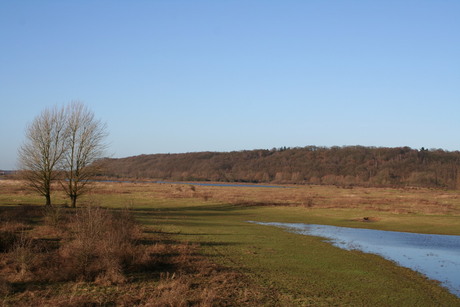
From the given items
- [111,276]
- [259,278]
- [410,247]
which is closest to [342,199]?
[410,247]

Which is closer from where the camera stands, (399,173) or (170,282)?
(170,282)

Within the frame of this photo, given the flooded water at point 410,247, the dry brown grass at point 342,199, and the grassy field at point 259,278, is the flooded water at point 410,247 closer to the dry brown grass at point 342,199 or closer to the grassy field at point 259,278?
the grassy field at point 259,278

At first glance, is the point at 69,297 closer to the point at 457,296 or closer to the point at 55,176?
the point at 457,296

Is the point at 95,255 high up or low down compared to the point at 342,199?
up

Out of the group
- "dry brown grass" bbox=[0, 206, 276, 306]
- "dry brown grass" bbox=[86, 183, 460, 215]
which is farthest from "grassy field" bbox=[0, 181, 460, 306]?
"dry brown grass" bbox=[86, 183, 460, 215]

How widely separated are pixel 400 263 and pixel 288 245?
5.48 meters

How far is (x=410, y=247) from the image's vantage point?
909 inches

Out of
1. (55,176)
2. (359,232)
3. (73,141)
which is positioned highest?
(73,141)

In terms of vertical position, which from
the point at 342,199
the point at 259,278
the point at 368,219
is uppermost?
the point at 342,199

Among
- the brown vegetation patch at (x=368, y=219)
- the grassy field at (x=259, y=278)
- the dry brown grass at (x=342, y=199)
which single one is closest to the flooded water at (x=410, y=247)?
the grassy field at (x=259, y=278)

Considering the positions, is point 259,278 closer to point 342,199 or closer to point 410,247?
point 410,247

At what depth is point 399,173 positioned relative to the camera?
6836 inches

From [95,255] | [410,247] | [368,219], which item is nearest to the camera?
[95,255]

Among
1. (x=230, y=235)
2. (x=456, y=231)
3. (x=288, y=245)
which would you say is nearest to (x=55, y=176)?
(x=230, y=235)
